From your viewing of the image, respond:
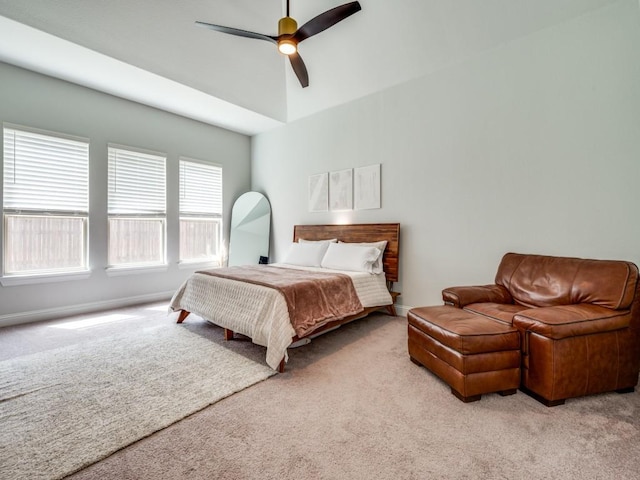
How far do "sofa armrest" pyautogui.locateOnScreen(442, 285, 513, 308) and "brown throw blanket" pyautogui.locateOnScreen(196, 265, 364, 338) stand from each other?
0.98m

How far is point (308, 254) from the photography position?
14.2 ft

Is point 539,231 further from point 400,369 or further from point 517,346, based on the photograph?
point 400,369

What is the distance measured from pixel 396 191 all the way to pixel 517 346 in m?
2.50

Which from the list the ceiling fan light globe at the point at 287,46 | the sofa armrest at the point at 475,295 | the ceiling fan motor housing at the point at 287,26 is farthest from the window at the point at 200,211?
the sofa armrest at the point at 475,295

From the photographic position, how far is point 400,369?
2.45 metres

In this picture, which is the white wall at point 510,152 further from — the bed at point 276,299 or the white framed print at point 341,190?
the bed at point 276,299

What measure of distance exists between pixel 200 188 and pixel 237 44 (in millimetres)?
2391

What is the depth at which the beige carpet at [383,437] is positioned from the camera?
4.60 ft

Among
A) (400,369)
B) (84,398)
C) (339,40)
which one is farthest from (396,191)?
(84,398)

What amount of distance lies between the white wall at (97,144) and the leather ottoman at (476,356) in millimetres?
4333

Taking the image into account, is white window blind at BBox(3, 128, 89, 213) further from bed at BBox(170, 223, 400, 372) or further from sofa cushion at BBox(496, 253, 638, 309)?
sofa cushion at BBox(496, 253, 638, 309)

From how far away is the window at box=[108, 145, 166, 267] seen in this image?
14.4ft

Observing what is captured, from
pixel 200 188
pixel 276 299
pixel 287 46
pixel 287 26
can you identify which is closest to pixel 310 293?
pixel 276 299

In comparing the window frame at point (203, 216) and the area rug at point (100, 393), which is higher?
the window frame at point (203, 216)
